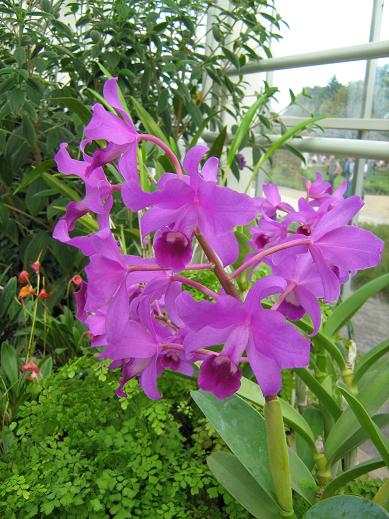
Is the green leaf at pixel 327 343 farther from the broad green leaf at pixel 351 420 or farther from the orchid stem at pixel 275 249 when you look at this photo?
the orchid stem at pixel 275 249

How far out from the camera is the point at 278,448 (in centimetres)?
53

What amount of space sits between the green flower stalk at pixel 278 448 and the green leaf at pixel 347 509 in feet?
0.12

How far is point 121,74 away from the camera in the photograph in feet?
5.92

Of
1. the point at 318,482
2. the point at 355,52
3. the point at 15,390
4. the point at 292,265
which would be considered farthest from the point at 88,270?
the point at 355,52

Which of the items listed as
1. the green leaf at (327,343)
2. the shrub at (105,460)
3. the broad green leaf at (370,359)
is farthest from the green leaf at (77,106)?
the broad green leaf at (370,359)

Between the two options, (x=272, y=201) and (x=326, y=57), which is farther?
(x=326, y=57)

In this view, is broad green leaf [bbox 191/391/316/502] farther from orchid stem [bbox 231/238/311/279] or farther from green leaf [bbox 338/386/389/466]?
orchid stem [bbox 231/238/311/279]

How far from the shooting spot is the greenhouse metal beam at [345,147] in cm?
156

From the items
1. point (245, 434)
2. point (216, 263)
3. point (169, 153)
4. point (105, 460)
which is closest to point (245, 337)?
point (216, 263)

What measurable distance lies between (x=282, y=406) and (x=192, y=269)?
15.6 inches

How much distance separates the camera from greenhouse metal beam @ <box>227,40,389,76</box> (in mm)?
1582

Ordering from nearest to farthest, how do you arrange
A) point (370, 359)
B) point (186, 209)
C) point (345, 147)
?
point (186, 209)
point (370, 359)
point (345, 147)

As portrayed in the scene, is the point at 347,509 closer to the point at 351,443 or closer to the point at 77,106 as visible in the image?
the point at 351,443

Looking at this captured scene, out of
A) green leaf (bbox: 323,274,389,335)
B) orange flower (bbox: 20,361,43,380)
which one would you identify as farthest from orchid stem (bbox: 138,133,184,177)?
orange flower (bbox: 20,361,43,380)
